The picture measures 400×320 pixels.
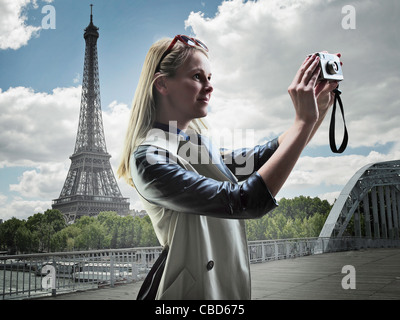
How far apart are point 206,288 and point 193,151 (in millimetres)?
329

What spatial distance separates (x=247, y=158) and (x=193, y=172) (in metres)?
0.42

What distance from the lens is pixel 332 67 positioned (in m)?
0.87

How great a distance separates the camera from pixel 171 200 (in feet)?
2.53

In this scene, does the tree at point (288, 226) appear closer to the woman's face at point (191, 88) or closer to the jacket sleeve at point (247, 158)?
the jacket sleeve at point (247, 158)

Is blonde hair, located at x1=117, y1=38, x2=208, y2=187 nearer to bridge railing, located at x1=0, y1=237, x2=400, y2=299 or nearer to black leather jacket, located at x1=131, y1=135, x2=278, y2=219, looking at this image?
black leather jacket, located at x1=131, y1=135, x2=278, y2=219

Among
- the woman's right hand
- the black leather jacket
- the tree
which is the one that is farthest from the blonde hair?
the tree

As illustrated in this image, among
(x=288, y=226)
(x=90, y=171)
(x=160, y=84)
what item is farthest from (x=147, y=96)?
(x=90, y=171)

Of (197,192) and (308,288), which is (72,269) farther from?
(197,192)

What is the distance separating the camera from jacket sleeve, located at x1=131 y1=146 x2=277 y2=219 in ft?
2.44

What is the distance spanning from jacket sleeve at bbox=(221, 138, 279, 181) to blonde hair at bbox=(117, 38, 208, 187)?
336mm

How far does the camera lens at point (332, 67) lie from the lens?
0.86m

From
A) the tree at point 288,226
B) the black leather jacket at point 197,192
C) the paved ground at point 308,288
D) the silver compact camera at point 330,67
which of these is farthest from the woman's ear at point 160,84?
the tree at point 288,226
